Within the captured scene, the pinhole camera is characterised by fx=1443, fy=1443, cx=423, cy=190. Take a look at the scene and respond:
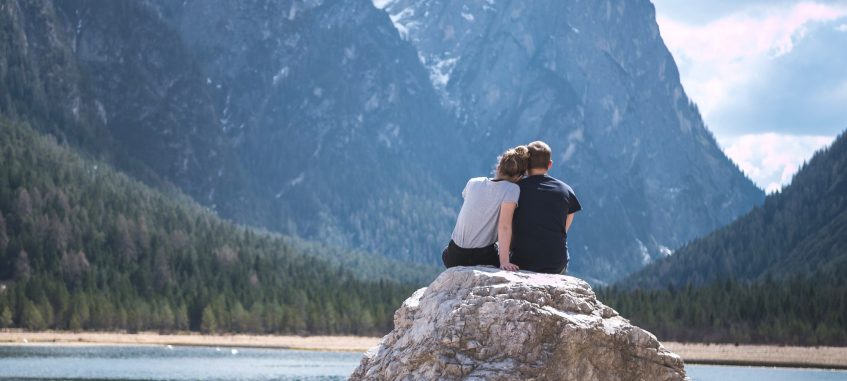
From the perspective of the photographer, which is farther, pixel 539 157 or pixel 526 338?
pixel 539 157

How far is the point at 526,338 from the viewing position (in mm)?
18234

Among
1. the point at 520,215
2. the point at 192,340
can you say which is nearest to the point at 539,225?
the point at 520,215

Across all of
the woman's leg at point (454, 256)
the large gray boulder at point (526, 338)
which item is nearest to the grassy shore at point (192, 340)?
the woman's leg at point (454, 256)

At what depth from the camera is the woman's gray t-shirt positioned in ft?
65.3

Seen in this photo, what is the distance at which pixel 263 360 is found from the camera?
131m

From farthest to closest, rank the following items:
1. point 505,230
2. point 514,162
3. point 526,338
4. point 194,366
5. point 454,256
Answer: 1. point 194,366
2. point 454,256
3. point 514,162
4. point 505,230
5. point 526,338

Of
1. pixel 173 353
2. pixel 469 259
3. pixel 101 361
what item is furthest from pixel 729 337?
pixel 469 259

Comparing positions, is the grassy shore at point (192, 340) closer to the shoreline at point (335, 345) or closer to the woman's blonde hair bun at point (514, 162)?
the shoreline at point (335, 345)

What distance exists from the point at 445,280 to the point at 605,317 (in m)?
2.18

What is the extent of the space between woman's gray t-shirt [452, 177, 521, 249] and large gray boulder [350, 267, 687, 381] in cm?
108

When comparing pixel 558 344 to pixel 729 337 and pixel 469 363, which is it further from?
pixel 729 337

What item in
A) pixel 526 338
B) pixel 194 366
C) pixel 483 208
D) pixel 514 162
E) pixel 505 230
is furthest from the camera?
pixel 194 366

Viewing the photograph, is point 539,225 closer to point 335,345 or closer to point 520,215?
point 520,215

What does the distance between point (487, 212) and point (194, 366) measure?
97.5 m
